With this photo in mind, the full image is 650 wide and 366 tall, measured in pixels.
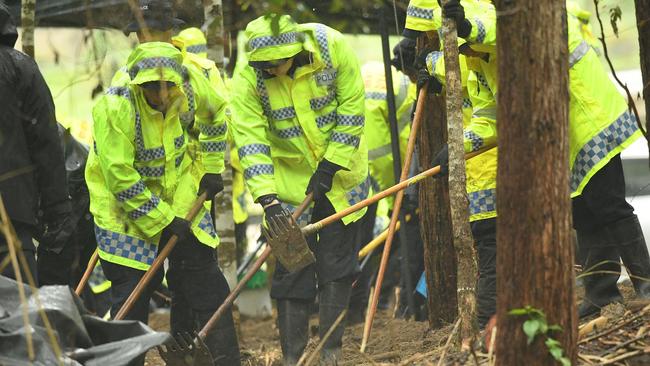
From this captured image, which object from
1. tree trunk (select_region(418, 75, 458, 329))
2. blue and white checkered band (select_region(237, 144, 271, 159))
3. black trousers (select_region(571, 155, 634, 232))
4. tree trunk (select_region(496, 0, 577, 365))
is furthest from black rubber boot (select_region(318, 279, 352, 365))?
tree trunk (select_region(496, 0, 577, 365))

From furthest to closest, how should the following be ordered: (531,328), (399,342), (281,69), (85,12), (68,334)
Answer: (85,12)
(399,342)
(281,69)
(68,334)
(531,328)

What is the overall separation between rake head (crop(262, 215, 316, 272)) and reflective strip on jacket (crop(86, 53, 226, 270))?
0.43 meters

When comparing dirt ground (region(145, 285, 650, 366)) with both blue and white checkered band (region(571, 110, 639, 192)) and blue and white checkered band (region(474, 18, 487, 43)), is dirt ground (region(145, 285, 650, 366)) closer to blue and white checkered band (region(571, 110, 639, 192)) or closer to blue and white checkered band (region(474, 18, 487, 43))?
blue and white checkered band (region(571, 110, 639, 192))

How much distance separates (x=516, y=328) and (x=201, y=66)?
13.8ft

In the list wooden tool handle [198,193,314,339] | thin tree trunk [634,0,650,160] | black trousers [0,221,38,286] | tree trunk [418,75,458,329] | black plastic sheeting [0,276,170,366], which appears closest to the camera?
black plastic sheeting [0,276,170,366]

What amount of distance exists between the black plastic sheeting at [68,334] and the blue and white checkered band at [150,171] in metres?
1.83

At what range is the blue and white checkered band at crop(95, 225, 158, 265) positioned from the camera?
7.00m

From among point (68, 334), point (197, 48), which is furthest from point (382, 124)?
point (68, 334)

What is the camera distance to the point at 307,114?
7.22 meters

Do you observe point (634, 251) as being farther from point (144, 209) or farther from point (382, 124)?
point (382, 124)

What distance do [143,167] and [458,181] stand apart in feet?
6.58

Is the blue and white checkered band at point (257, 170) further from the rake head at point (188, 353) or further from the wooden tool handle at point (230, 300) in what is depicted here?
the rake head at point (188, 353)

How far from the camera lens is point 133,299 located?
6.98m

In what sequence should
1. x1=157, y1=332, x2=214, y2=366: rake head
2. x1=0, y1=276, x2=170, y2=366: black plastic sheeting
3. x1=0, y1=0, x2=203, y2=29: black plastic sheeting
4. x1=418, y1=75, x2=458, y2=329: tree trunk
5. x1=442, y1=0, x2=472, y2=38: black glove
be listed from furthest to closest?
1. x1=0, y1=0, x2=203, y2=29: black plastic sheeting
2. x1=418, y1=75, x2=458, y2=329: tree trunk
3. x1=157, y1=332, x2=214, y2=366: rake head
4. x1=442, y1=0, x2=472, y2=38: black glove
5. x1=0, y1=276, x2=170, y2=366: black plastic sheeting
